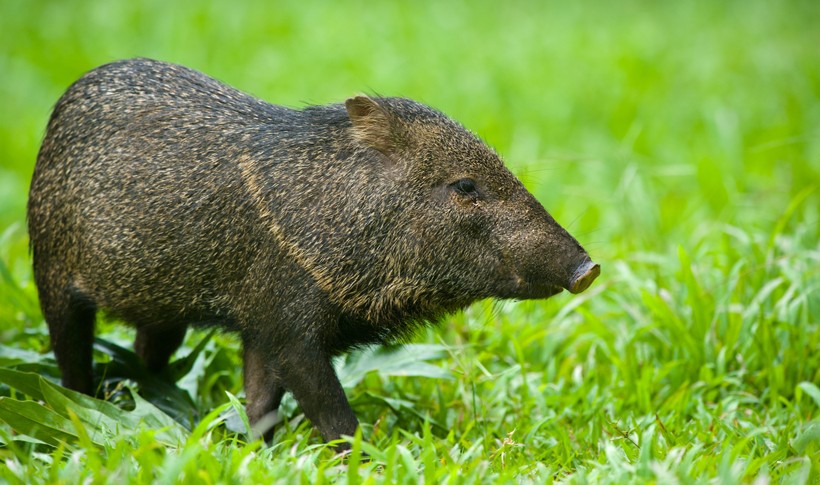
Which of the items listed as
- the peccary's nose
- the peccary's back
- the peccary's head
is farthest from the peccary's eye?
Result: the peccary's back

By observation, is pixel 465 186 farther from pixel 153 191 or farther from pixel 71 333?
pixel 71 333

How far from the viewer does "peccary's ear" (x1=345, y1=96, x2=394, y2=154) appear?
3799mm

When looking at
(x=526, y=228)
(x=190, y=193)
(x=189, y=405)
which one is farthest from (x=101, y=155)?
(x=526, y=228)

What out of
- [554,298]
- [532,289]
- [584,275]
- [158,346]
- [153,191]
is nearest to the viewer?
[584,275]

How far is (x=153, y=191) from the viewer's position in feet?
12.7

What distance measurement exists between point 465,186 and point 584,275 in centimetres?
55

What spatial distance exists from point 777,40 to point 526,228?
7242mm

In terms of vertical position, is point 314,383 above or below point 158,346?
below

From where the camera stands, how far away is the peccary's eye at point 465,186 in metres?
3.75

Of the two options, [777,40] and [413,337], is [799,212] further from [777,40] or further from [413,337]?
[777,40]

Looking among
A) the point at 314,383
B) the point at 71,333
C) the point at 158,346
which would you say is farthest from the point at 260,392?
the point at 71,333

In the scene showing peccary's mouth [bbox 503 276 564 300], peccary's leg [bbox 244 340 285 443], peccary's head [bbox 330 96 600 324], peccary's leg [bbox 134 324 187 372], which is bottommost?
peccary's leg [bbox 244 340 285 443]

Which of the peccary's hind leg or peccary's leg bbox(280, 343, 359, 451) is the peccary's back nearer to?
the peccary's hind leg

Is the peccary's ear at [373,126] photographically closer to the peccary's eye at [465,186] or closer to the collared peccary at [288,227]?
the collared peccary at [288,227]
